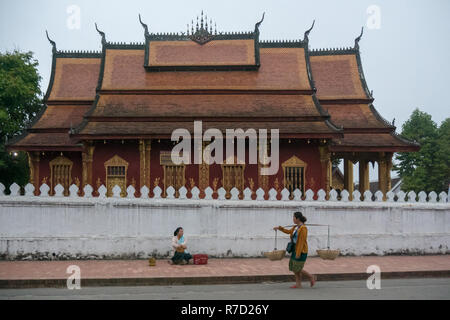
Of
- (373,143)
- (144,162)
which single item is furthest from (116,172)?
(373,143)

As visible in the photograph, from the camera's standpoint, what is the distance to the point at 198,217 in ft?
41.7

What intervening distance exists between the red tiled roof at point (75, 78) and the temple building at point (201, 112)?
0.14ft

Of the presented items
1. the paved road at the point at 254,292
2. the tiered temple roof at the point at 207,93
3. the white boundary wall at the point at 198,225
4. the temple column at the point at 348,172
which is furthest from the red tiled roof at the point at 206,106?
the paved road at the point at 254,292

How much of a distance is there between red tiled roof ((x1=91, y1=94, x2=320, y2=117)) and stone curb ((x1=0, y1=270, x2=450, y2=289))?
8.89 meters

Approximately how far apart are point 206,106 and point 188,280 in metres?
10.5

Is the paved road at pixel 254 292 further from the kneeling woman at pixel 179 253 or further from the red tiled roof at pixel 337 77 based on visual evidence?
the red tiled roof at pixel 337 77

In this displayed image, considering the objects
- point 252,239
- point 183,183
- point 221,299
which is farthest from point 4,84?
point 221,299

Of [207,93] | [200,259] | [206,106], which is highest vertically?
[207,93]

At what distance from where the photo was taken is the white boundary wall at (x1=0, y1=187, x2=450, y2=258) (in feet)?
40.3

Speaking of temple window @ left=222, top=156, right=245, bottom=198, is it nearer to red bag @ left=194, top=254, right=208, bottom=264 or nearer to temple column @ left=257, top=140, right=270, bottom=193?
temple column @ left=257, top=140, right=270, bottom=193

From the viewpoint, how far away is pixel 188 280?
1003 cm

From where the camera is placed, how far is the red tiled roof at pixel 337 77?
21.8 m

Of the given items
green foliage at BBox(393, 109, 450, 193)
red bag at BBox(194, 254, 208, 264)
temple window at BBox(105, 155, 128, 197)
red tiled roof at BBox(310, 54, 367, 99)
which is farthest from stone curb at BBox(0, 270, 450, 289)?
green foliage at BBox(393, 109, 450, 193)

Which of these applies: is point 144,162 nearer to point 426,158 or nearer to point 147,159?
point 147,159
